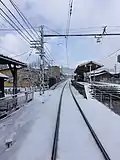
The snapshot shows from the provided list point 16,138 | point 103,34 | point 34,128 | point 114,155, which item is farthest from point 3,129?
point 103,34

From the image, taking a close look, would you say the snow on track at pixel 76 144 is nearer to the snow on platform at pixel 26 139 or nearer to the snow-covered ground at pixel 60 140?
the snow-covered ground at pixel 60 140

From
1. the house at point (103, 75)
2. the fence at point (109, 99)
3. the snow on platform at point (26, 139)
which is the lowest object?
the snow on platform at point (26, 139)

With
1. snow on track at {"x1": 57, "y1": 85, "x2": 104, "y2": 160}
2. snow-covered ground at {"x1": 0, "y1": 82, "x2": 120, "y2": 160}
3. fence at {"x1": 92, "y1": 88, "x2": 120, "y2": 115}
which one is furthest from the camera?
fence at {"x1": 92, "y1": 88, "x2": 120, "y2": 115}

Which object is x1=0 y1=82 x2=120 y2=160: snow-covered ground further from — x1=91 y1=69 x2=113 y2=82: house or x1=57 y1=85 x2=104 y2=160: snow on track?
x1=91 y1=69 x2=113 y2=82: house

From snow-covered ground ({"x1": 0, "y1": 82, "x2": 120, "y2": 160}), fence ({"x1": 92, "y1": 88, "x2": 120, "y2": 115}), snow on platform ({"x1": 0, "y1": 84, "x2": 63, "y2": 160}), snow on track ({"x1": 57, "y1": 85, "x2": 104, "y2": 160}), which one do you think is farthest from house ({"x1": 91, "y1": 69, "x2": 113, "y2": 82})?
snow on track ({"x1": 57, "y1": 85, "x2": 104, "y2": 160})

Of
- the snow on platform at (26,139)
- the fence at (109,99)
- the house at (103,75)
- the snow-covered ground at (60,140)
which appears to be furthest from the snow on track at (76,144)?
the house at (103,75)

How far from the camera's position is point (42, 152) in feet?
20.7

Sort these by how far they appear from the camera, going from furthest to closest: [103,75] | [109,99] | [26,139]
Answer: [103,75]
[109,99]
[26,139]

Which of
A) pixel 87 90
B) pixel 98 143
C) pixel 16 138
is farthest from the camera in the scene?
pixel 87 90

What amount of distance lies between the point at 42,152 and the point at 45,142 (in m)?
1.10

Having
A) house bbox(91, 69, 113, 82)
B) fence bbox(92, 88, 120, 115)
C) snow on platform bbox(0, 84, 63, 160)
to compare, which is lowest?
snow on platform bbox(0, 84, 63, 160)

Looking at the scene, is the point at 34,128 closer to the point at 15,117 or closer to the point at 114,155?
the point at 15,117

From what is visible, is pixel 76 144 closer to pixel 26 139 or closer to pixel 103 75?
pixel 26 139

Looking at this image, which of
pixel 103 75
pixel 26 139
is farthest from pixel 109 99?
pixel 103 75
